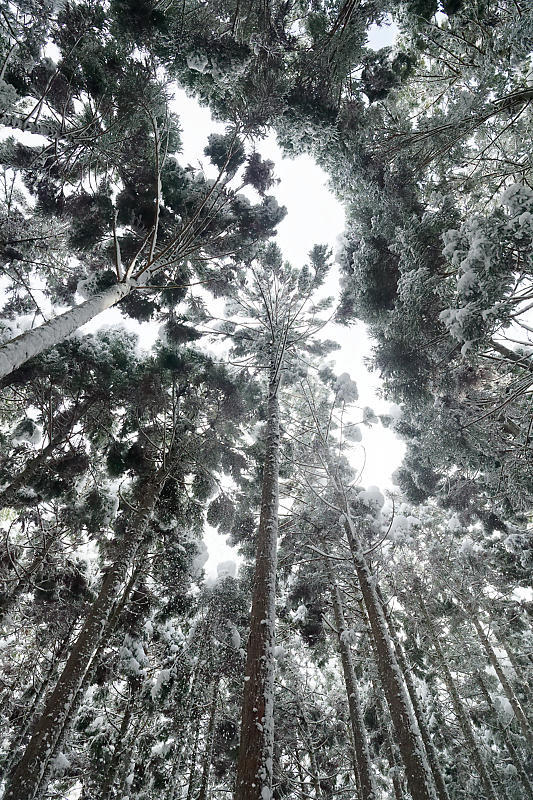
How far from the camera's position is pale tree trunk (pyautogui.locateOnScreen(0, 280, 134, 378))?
3281 mm

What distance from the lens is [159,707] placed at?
957 centimetres

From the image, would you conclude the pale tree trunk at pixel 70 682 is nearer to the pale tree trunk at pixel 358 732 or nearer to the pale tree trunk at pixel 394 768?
the pale tree trunk at pixel 358 732

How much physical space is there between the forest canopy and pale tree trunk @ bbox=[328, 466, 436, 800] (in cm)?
4

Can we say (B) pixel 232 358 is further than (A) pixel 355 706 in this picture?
Yes

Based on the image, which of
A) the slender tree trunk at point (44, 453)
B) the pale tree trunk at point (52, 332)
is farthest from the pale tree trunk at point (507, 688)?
the pale tree trunk at point (52, 332)

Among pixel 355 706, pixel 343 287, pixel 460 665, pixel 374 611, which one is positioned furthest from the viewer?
pixel 460 665

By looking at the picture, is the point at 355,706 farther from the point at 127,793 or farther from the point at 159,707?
the point at 127,793

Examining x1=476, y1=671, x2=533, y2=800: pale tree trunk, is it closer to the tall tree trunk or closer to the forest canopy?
the forest canopy

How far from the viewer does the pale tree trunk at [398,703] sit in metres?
4.94

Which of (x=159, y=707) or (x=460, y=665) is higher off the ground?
(x=460, y=665)

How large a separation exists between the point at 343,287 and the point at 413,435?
514 centimetres

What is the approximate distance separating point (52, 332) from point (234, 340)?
7599 mm

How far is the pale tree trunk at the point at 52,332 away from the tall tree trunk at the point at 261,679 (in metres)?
3.51

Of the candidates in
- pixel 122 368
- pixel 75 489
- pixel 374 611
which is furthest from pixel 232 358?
pixel 374 611
